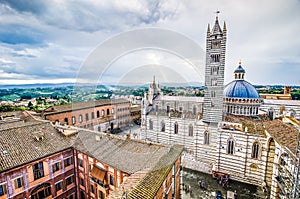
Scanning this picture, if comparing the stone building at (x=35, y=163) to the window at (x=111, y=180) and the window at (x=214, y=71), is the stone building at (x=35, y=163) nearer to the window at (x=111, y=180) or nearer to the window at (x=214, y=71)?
the window at (x=111, y=180)

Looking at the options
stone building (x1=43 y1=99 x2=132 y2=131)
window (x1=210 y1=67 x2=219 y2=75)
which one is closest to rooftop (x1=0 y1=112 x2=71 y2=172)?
stone building (x1=43 y1=99 x2=132 y2=131)

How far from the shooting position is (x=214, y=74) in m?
23.8

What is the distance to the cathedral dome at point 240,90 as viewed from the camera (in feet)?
84.3

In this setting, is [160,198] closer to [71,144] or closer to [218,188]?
[71,144]

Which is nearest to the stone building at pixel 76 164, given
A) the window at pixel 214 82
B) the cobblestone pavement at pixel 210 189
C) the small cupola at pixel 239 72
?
the cobblestone pavement at pixel 210 189

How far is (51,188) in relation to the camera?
1367cm

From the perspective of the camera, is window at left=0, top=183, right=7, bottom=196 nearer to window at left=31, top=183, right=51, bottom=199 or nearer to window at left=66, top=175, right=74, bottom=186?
window at left=31, top=183, right=51, bottom=199

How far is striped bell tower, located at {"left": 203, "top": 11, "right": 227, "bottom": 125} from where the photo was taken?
23031 millimetres

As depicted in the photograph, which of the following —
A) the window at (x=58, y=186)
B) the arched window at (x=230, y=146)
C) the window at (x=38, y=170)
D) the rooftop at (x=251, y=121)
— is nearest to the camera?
the window at (x=38, y=170)

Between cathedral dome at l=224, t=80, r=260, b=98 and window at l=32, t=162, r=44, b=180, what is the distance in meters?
27.3

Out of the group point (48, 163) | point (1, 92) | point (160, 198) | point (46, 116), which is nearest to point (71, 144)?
point (48, 163)

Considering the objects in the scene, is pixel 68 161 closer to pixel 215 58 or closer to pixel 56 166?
pixel 56 166

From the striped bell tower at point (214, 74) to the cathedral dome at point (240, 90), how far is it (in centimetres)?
464

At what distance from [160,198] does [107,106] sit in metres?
27.7
